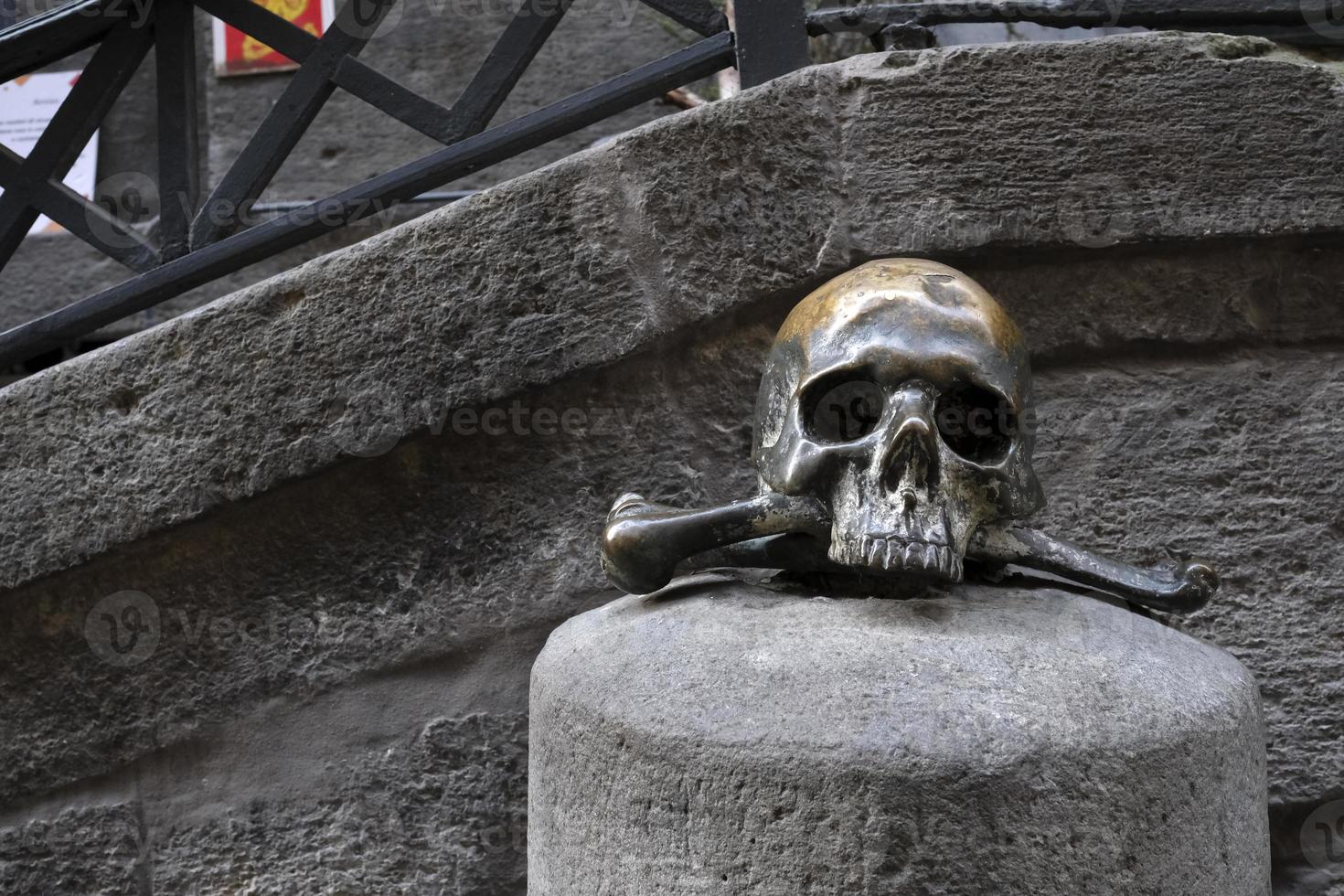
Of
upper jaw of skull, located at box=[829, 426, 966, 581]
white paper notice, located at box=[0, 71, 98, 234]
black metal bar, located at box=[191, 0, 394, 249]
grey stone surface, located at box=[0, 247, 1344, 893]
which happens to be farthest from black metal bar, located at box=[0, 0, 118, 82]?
white paper notice, located at box=[0, 71, 98, 234]

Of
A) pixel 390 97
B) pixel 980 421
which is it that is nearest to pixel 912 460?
pixel 980 421

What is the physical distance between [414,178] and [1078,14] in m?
1.08

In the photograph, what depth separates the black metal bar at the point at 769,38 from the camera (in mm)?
1775

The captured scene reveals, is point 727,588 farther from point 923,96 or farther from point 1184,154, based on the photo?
point 1184,154

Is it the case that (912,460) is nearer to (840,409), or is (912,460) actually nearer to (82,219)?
(840,409)

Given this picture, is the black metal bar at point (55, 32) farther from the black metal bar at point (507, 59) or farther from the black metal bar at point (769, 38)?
the black metal bar at point (769, 38)

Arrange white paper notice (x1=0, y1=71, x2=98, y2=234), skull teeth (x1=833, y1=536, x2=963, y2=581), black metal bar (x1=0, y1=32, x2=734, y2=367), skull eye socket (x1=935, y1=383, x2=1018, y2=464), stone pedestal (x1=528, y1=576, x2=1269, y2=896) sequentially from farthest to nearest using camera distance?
white paper notice (x1=0, y1=71, x2=98, y2=234)
black metal bar (x1=0, y1=32, x2=734, y2=367)
skull eye socket (x1=935, y1=383, x2=1018, y2=464)
skull teeth (x1=833, y1=536, x2=963, y2=581)
stone pedestal (x1=528, y1=576, x2=1269, y2=896)

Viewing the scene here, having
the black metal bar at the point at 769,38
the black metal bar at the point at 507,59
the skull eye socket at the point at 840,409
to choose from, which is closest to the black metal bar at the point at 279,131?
the black metal bar at the point at 507,59

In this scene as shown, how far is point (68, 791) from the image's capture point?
175cm

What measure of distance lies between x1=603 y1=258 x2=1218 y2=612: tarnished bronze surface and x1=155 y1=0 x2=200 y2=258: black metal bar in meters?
0.95

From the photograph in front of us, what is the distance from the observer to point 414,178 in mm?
1766

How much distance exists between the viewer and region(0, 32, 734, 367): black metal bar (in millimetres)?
1749

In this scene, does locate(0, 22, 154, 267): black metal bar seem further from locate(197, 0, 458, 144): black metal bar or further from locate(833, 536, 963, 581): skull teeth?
locate(833, 536, 963, 581): skull teeth

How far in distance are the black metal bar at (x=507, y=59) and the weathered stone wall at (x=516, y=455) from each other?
20 cm
